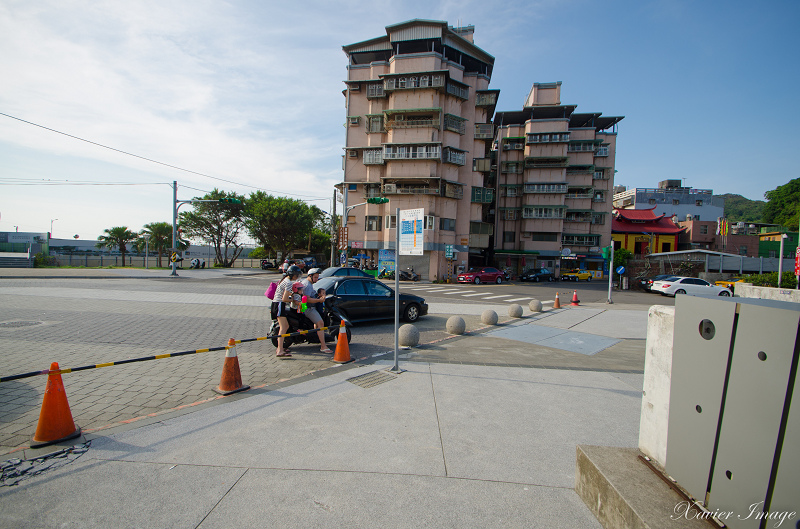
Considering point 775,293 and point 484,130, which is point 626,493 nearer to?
point 775,293

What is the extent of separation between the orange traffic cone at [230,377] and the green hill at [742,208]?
12168cm

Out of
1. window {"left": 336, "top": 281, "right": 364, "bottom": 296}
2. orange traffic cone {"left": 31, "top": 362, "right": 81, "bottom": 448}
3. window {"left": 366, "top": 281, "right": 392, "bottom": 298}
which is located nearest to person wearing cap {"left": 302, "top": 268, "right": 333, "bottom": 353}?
window {"left": 336, "top": 281, "right": 364, "bottom": 296}

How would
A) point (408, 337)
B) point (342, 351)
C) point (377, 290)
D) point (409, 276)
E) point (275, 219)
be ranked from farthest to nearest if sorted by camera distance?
1. point (275, 219)
2. point (409, 276)
3. point (377, 290)
4. point (408, 337)
5. point (342, 351)

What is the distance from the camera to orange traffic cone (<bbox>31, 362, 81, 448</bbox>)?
3.40 meters

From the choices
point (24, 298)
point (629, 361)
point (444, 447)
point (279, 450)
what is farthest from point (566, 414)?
point (24, 298)

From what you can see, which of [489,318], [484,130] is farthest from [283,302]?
[484,130]

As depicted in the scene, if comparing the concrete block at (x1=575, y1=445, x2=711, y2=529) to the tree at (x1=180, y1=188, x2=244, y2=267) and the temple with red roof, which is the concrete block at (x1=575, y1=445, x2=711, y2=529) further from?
the temple with red roof

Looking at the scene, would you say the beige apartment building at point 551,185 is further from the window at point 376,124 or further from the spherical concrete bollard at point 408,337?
the spherical concrete bollard at point 408,337

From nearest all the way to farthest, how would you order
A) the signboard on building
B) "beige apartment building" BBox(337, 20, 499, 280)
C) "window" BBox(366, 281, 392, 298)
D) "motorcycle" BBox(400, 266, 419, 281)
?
the signboard on building
"window" BBox(366, 281, 392, 298)
"motorcycle" BBox(400, 266, 419, 281)
"beige apartment building" BBox(337, 20, 499, 280)

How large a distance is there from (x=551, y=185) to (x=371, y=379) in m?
49.3

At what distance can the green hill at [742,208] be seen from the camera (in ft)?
312

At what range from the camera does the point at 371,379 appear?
5.52 meters

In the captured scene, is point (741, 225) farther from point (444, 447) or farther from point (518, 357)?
point (444, 447)

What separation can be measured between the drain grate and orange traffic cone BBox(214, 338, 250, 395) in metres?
1.57
